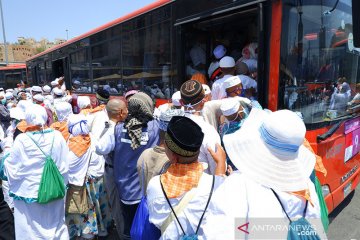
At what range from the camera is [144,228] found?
161 cm

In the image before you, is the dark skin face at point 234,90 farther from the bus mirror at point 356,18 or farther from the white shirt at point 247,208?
the white shirt at point 247,208

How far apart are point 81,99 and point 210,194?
13.6 feet

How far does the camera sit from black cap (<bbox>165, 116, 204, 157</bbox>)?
5.08 feet

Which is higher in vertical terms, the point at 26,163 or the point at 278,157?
the point at 278,157

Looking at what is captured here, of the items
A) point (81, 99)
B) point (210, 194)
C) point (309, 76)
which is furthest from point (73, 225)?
point (309, 76)

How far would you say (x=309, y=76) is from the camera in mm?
3018

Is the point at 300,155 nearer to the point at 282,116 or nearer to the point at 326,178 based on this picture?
the point at 282,116

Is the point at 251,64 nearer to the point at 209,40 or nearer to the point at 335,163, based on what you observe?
the point at 209,40

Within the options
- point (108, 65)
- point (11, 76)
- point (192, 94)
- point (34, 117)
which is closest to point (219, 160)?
point (192, 94)

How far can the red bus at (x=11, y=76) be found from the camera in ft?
62.8

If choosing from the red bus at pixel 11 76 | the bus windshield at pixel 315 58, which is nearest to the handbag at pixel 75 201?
the bus windshield at pixel 315 58

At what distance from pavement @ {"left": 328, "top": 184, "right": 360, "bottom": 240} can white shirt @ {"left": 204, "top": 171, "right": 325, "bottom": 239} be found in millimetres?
2527

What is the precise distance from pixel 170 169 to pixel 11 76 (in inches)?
847

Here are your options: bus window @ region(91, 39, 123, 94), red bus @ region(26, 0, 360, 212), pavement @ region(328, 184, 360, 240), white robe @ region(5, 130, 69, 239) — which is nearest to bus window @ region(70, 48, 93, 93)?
bus window @ region(91, 39, 123, 94)
